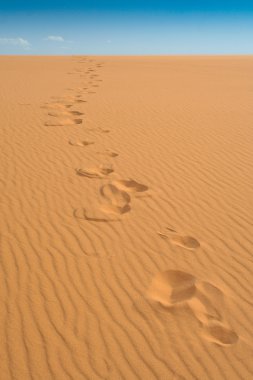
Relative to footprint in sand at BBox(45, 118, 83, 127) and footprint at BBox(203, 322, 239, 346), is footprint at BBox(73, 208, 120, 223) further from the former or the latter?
footprint in sand at BBox(45, 118, 83, 127)

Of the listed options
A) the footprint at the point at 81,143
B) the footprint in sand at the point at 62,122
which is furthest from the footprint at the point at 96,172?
the footprint in sand at the point at 62,122

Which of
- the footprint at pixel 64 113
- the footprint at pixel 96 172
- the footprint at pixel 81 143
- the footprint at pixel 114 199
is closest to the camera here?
the footprint at pixel 114 199

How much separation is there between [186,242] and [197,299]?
82cm

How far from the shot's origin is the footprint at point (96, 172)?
4980 millimetres

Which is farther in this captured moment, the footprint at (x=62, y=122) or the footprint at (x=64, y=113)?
the footprint at (x=64, y=113)

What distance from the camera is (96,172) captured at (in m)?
5.10

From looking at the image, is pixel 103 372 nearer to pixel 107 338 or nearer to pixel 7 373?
pixel 107 338

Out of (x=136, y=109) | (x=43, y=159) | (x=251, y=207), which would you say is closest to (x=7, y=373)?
(x=251, y=207)

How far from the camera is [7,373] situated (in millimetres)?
2166

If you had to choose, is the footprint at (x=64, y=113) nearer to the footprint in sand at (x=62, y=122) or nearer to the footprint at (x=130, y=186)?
the footprint in sand at (x=62, y=122)

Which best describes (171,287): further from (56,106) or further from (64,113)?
(56,106)

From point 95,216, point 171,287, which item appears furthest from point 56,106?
point 171,287

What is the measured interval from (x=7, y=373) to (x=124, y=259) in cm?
137

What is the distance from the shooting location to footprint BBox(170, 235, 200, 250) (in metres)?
3.43
